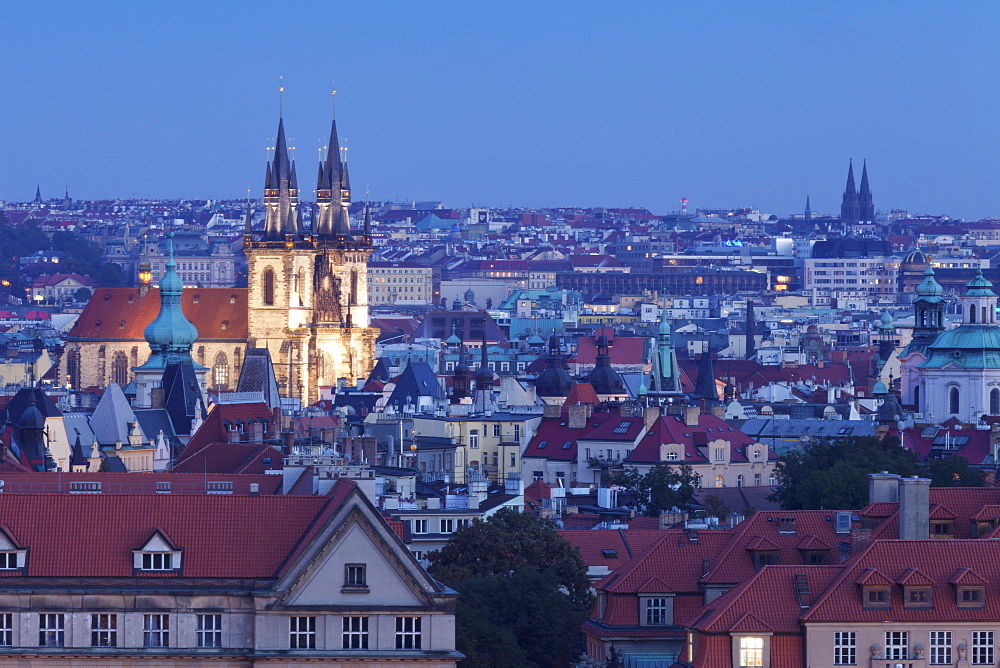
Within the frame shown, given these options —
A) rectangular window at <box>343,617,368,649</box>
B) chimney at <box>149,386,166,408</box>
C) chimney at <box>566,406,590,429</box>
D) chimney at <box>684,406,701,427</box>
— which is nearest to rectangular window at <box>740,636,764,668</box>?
rectangular window at <box>343,617,368,649</box>

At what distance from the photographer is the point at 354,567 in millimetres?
37844

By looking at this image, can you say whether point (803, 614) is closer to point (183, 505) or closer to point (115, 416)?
point (183, 505)

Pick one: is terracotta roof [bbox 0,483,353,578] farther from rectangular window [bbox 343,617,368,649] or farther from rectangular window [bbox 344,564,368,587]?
rectangular window [bbox 343,617,368,649]

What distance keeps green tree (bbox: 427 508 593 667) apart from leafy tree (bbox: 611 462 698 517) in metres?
15.7

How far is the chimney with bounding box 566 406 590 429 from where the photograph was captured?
95938 mm

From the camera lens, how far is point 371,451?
257 feet

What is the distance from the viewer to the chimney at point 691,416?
94375 millimetres

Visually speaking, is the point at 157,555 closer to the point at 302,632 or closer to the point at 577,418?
the point at 302,632

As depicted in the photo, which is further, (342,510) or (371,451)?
(371,451)

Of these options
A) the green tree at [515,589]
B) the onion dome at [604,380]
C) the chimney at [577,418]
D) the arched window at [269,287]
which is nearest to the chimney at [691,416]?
the chimney at [577,418]

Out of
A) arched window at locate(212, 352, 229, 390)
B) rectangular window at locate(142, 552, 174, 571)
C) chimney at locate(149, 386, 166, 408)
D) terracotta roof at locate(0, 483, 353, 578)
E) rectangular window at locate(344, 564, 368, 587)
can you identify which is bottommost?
arched window at locate(212, 352, 229, 390)

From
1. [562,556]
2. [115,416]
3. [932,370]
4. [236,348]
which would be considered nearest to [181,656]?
[562,556]

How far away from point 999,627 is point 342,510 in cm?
808

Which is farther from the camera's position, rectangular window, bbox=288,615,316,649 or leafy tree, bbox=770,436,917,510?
leafy tree, bbox=770,436,917,510
